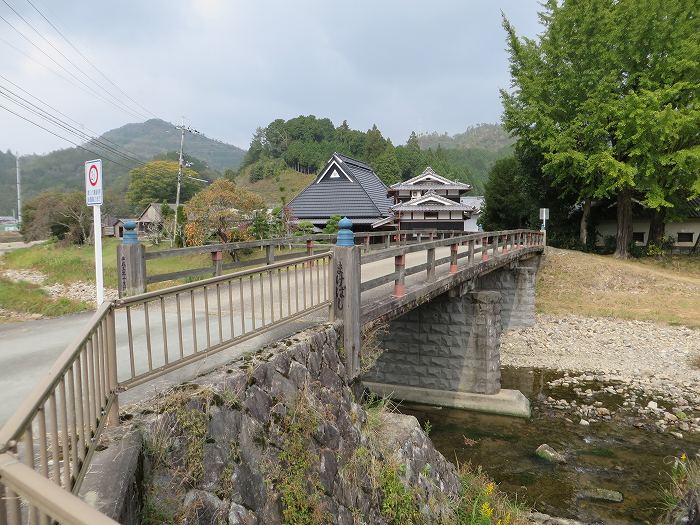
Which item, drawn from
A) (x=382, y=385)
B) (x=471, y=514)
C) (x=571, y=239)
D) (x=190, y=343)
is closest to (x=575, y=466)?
(x=471, y=514)

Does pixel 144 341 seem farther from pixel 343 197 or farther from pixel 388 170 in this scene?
pixel 388 170

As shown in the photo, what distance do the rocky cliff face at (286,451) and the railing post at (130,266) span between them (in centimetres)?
305

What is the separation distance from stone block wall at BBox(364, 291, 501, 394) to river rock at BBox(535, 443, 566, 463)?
2644 millimetres

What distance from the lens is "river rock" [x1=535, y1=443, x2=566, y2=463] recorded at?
10.3m

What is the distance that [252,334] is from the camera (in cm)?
491

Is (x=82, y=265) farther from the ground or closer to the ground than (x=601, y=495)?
farther from the ground

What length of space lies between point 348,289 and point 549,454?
7295mm

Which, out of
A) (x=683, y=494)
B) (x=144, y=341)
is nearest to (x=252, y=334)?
(x=144, y=341)

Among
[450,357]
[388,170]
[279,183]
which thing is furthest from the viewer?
[279,183]

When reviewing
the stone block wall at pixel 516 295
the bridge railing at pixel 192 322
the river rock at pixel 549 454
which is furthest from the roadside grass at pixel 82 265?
the bridge railing at pixel 192 322

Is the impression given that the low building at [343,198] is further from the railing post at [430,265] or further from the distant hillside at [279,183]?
the distant hillside at [279,183]

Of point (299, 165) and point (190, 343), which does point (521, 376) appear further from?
point (299, 165)

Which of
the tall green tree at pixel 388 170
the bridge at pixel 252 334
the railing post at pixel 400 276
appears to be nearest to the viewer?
the bridge at pixel 252 334

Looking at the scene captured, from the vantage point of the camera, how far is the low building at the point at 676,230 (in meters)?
30.8
